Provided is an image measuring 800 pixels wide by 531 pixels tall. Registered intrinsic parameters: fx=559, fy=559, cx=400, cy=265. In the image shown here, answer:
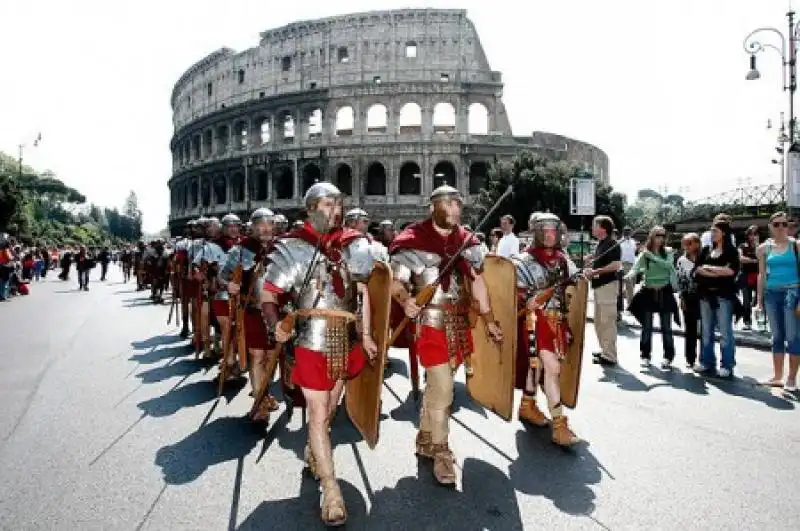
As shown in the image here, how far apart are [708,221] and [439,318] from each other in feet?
92.0

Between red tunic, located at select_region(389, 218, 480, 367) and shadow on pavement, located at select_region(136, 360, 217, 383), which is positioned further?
shadow on pavement, located at select_region(136, 360, 217, 383)

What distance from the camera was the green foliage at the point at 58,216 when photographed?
5844 cm

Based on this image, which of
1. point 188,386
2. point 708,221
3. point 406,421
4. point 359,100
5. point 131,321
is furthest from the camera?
point 359,100

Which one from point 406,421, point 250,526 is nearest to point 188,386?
point 406,421

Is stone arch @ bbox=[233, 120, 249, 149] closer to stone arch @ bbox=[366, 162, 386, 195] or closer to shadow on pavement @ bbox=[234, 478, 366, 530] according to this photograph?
stone arch @ bbox=[366, 162, 386, 195]

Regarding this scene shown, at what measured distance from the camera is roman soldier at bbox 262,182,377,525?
3473mm

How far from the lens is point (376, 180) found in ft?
150

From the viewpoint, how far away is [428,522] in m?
3.23

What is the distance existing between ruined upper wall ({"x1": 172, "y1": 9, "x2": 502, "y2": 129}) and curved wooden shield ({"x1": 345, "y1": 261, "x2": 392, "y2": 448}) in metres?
43.5

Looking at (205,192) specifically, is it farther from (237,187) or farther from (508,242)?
(508,242)

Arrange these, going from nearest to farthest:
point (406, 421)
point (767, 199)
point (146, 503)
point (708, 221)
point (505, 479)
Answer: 1. point (146, 503)
2. point (505, 479)
3. point (406, 421)
4. point (767, 199)
5. point (708, 221)

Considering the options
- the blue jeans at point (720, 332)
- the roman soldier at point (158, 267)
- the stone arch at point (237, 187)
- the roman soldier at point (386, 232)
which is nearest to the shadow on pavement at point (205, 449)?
the roman soldier at point (386, 232)

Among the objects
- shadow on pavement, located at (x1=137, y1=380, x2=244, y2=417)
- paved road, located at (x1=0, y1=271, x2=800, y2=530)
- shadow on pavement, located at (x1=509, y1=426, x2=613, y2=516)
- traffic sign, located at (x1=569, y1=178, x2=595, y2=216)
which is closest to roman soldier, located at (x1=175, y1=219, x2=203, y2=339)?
paved road, located at (x1=0, y1=271, x2=800, y2=530)

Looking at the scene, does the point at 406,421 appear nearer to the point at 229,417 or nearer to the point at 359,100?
the point at 229,417
